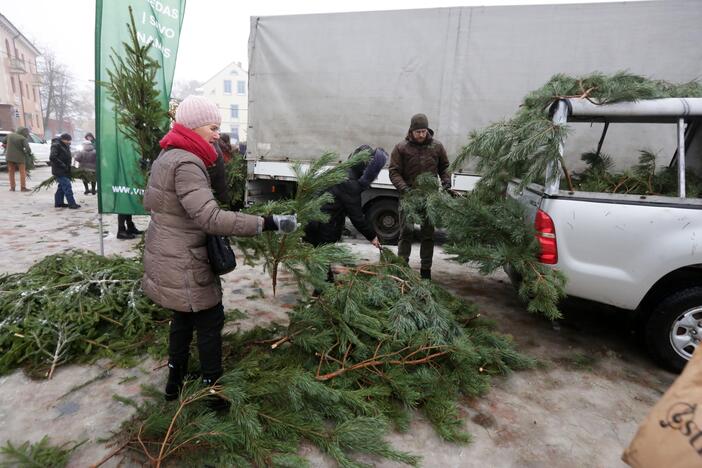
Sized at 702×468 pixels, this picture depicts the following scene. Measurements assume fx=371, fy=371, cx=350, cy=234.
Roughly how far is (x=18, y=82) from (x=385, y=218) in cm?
4706

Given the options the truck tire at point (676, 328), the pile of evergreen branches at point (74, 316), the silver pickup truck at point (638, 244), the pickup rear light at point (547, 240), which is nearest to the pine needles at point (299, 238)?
the pile of evergreen branches at point (74, 316)

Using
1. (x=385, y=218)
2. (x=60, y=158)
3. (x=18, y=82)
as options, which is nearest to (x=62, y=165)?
(x=60, y=158)

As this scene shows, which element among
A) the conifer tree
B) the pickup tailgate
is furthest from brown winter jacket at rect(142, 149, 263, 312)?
the pickup tailgate

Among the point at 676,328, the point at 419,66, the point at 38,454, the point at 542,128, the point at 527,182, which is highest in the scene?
the point at 419,66

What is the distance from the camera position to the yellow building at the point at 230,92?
5209cm

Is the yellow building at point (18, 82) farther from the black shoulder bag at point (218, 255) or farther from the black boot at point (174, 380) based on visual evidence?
the black shoulder bag at point (218, 255)

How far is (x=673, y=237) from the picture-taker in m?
2.70

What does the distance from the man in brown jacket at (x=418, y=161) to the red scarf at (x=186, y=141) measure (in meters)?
2.63

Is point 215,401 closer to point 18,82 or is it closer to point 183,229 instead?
point 183,229

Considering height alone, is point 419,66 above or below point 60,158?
above

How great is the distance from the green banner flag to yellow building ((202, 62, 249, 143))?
5078 centimetres

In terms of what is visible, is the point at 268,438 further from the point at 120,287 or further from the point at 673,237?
the point at 673,237

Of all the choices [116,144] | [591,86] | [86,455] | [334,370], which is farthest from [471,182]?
[86,455]

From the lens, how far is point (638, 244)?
2777mm
